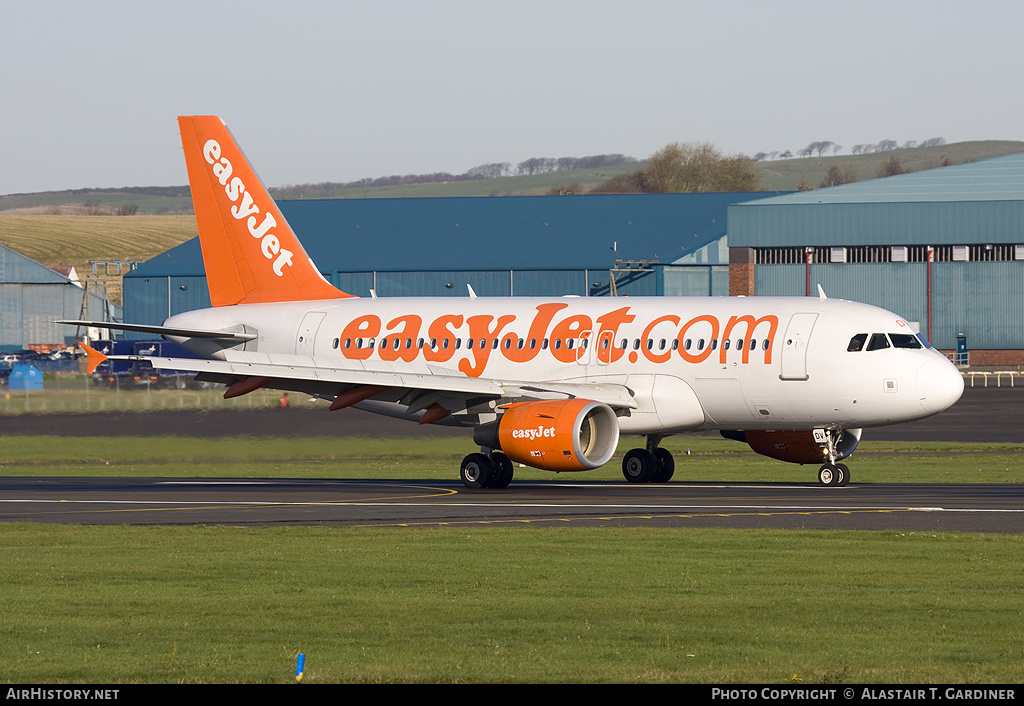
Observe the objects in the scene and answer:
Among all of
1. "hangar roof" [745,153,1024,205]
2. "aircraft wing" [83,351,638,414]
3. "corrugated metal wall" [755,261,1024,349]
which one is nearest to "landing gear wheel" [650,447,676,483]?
"aircraft wing" [83,351,638,414]

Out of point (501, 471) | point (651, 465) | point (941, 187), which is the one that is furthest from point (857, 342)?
point (941, 187)

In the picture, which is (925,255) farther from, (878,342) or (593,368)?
(878,342)

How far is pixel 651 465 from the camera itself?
119 ft

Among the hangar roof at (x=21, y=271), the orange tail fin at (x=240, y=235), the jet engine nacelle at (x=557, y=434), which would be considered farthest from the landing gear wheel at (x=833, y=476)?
the hangar roof at (x=21, y=271)

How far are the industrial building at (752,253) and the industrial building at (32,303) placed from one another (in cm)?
1949

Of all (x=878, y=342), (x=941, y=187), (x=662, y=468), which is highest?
(x=941, y=187)

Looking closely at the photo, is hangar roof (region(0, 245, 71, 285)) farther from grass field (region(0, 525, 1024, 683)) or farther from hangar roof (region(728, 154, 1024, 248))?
grass field (region(0, 525, 1024, 683))

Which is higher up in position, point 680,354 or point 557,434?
point 680,354

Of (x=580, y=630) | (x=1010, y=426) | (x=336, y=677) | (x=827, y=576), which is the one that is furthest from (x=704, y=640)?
(x=1010, y=426)

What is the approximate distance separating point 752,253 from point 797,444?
71397 mm

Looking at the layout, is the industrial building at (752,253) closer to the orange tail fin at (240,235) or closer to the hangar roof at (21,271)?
the hangar roof at (21,271)

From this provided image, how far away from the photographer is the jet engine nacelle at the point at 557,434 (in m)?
31.7

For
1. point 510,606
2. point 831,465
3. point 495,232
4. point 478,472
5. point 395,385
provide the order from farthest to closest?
point 495,232, point 478,472, point 395,385, point 831,465, point 510,606

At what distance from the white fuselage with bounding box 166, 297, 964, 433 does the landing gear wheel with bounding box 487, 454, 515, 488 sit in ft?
9.09
